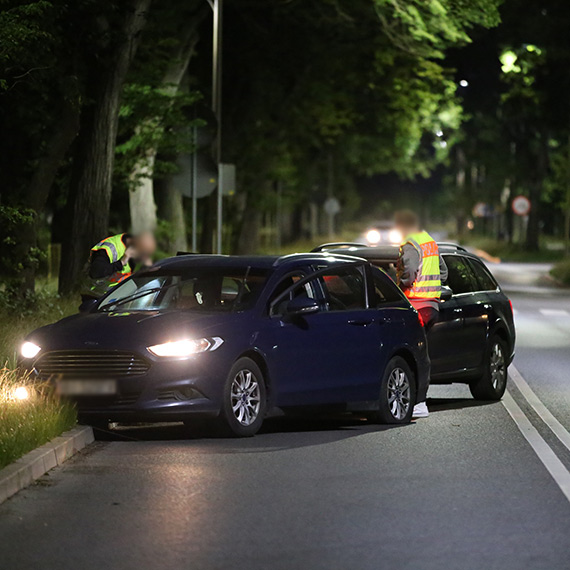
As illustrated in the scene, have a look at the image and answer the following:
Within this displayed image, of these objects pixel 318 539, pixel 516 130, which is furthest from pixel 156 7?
pixel 516 130

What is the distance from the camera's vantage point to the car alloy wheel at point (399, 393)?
13.1 m

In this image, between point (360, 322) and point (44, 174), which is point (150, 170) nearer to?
point (44, 174)

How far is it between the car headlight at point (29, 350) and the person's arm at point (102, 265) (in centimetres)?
474

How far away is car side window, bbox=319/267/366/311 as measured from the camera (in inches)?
512

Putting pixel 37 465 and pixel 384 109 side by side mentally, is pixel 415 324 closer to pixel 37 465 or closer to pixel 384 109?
pixel 37 465

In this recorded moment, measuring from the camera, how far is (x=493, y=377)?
15008mm

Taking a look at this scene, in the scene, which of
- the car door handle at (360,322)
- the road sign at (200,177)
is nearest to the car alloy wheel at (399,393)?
the car door handle at (360,322)

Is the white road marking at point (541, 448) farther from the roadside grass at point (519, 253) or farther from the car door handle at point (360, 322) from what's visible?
the roadside grass at point (519, 253)

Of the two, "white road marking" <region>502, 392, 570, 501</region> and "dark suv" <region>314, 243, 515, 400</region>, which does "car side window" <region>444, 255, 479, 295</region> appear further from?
"white road marking" <region>502, 392, 570, 501</region>

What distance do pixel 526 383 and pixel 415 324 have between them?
3677 mm

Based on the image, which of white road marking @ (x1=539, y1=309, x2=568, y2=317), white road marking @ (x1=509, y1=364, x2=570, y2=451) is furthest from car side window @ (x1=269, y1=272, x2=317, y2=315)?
white road marking @ (x1=539, y1=309, x2=568, y2=317)

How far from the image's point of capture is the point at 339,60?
158 feet

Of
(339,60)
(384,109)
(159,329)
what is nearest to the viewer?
(159,329)

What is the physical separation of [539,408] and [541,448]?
2801 millimetres
